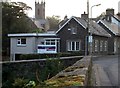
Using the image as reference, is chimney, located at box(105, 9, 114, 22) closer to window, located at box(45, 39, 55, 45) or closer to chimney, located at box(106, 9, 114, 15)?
chimney, located at box(106, 9, 114, 15)

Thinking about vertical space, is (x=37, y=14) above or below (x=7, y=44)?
above

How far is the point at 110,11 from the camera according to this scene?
78938 millimetres

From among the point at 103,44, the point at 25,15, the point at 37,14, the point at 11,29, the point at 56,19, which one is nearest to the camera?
the point at 103,44

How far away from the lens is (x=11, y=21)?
7169 cm

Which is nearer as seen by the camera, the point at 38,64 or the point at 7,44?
the point at 38,64

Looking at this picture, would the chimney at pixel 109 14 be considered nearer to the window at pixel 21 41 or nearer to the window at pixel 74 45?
the window at pixel 74 45

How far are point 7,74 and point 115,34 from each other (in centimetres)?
4491

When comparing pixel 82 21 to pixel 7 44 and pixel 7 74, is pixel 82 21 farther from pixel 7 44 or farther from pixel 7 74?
pixel 7 74

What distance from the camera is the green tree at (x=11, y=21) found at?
6938 centimetres

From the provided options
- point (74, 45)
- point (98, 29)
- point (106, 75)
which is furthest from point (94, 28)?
point (106, 75)

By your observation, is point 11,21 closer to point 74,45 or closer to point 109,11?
point 74,45

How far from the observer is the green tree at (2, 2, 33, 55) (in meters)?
69.4

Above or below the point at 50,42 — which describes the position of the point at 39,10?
above

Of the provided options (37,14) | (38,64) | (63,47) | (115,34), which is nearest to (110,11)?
(115,34)
